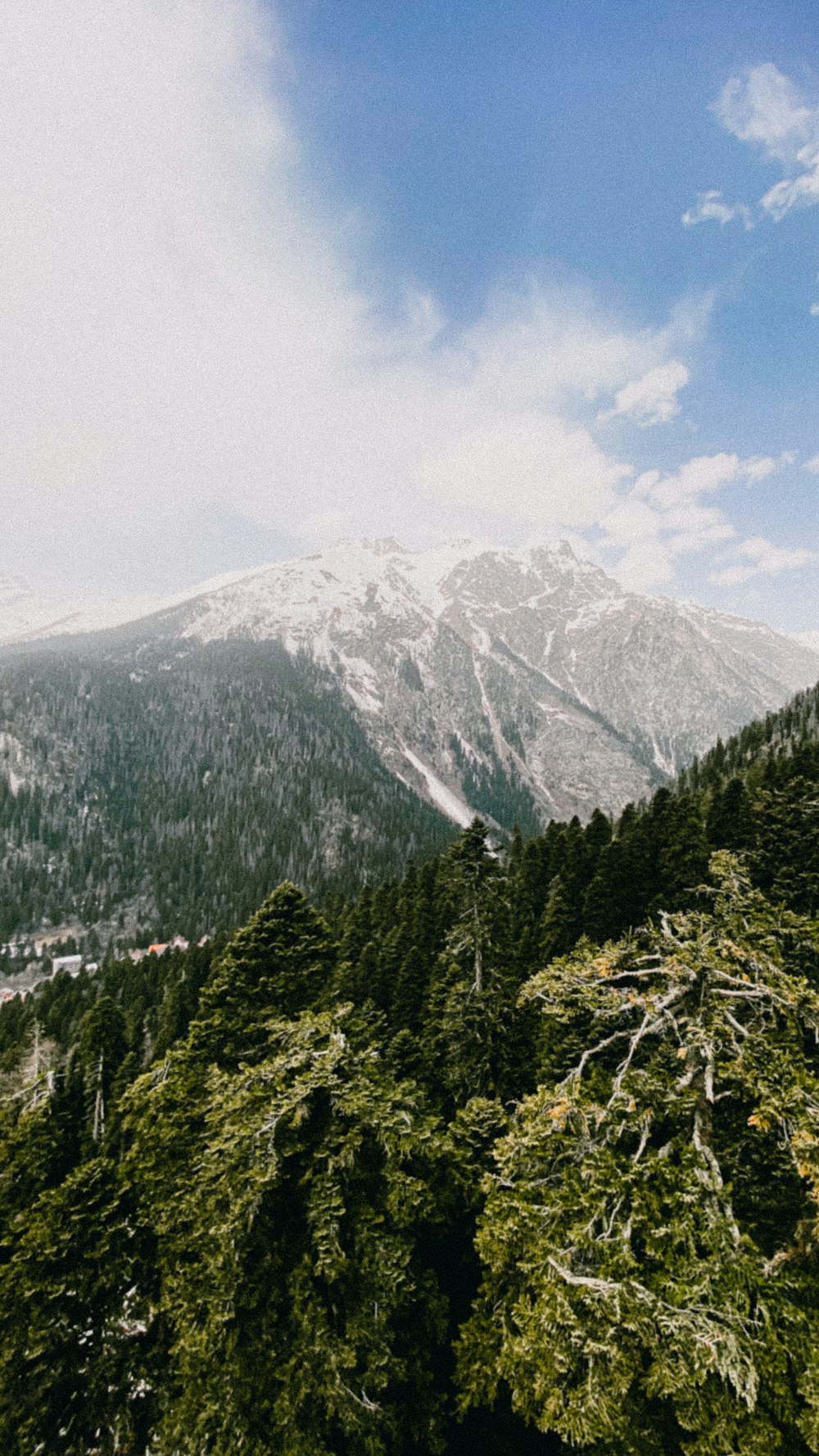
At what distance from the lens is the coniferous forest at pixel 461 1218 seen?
24.8 feet

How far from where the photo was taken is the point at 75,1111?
101 ft

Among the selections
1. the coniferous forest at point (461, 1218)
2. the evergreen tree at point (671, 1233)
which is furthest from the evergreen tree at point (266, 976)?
the evergreen tree at point (671, 1233)

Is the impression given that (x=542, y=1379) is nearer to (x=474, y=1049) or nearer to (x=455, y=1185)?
(x=455, y=1185)

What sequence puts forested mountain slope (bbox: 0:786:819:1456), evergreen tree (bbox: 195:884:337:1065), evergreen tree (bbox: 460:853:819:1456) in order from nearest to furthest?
evergreen tree (bbox: 460:853:819:1456) < forested mountain slope (bbox: 0:786:819:1456) < evergreen tree (bbox: 195:884:337:1065)

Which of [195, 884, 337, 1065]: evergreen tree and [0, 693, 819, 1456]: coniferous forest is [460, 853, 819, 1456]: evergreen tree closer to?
[0, 693, 819, 1456]: coniferous forest

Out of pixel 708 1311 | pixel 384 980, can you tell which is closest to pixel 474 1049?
pixel 384 980

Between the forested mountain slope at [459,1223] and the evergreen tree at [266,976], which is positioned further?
the evergreen tree at [266,976]

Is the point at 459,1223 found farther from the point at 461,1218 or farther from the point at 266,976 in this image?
the point at 266,976

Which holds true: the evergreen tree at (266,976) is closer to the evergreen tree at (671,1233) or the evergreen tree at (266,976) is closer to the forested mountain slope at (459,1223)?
the forested mountain slope at (459,1223)

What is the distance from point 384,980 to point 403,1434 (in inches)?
879

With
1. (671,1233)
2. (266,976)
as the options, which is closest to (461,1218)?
(266,976)

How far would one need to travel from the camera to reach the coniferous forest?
7.57 meters

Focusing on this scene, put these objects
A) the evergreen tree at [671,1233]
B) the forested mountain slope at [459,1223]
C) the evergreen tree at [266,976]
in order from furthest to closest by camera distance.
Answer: the evergreen tree at [266,976] → the forested mountain slope at [459,1223] → the evergreen tree at [671,1233]

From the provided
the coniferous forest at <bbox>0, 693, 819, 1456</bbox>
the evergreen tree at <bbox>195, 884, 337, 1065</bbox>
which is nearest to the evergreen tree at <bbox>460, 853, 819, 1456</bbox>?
the coniferous forest at <bbox>0, 693, 819, 1456</bbox>
